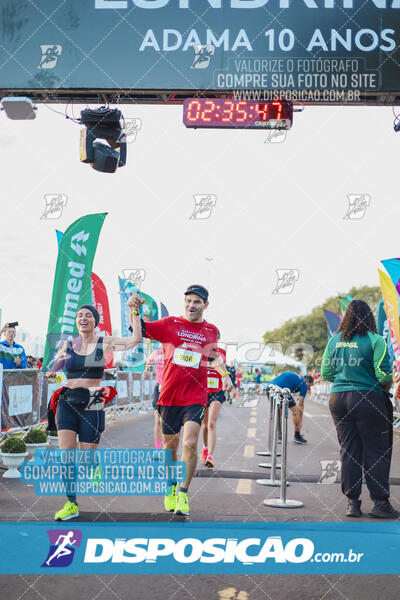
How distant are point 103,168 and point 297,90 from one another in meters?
2.67

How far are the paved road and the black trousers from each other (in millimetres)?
391

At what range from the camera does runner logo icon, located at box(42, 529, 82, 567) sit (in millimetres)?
4379

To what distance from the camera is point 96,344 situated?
6.28 m

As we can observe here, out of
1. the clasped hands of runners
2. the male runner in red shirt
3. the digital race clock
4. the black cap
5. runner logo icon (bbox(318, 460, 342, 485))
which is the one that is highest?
the digital race clock

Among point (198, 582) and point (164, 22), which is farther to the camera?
point (164, 22)

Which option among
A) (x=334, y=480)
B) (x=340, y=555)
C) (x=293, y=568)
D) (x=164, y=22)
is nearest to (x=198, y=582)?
(x=293, y=568)

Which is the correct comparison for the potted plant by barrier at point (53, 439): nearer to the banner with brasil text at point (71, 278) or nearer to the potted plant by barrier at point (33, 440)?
the banner with brasil text at point (71, 278)

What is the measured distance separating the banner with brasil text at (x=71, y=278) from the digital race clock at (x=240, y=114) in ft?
15.7

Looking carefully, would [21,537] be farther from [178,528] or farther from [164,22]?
[164,22]

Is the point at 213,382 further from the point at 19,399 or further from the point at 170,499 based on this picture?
the point at 170,499

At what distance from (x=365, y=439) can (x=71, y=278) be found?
24.3ft

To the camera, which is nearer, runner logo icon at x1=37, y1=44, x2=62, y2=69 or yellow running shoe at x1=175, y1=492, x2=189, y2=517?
yellow running shoe at x1=175, y1=492, x2=189, y2=517

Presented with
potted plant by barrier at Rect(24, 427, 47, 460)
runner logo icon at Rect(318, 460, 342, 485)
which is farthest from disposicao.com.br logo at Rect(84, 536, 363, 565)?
potted plant by barrier at Rect(24, 427, 47, 460)

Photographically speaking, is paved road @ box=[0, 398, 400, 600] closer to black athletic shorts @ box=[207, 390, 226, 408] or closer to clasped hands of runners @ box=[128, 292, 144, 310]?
black athletic shorts @ box=[207, 390, 226, 408]
